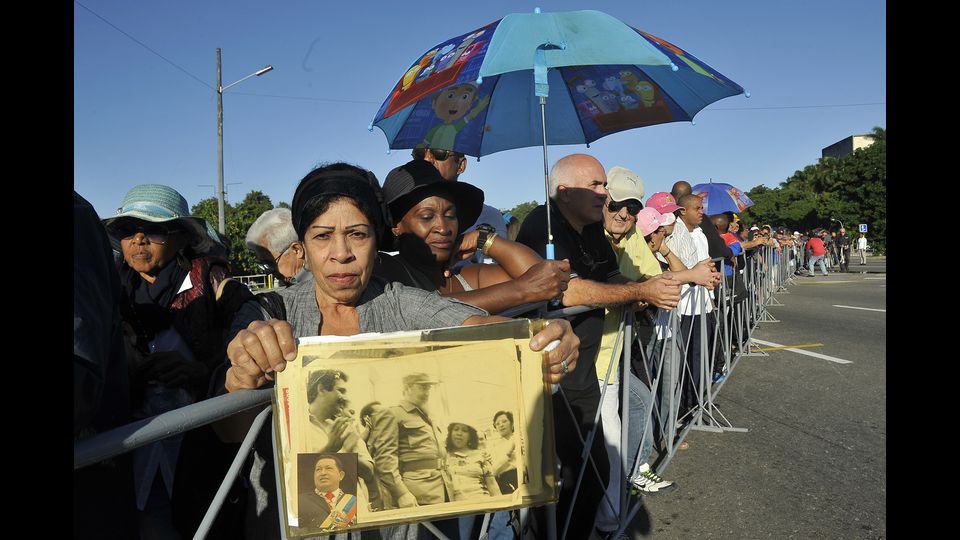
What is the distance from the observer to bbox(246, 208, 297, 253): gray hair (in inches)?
134

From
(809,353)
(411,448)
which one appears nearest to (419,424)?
(411,448)

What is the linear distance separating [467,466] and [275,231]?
2.36 meters

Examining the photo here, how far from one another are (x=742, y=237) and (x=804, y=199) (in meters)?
54.0

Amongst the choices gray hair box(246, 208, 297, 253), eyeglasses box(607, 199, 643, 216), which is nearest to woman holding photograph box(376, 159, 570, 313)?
gray hair box(246, 208, 297, 253)

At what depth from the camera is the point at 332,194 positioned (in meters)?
1.80

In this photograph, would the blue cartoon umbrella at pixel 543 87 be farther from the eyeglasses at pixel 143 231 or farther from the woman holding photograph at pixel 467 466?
the woman holding photograph at pixel 467 466

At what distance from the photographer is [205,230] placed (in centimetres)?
321

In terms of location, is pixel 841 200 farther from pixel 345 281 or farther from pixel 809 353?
pixel 345 281

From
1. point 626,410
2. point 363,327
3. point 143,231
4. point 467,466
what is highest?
point 143,231

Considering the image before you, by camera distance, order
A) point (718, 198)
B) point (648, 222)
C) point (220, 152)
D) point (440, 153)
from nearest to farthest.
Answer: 1. point (440, 153)
2. point (648, 222)
3. point (718, 198)
4. point (220, 152)

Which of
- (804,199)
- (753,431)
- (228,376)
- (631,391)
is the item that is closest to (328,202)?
(228,376)

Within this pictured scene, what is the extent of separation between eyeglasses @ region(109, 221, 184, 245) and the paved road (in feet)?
9.81

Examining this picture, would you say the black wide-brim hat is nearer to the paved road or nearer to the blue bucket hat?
the blue bucket hat

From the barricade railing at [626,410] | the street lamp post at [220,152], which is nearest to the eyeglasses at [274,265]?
the barricade railing at [626,410]
